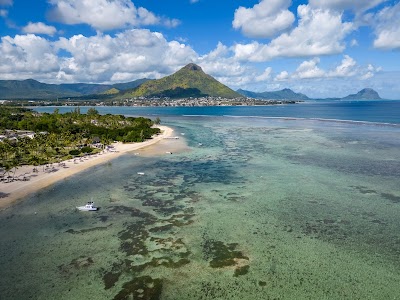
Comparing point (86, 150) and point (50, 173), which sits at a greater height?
point (86, 150)

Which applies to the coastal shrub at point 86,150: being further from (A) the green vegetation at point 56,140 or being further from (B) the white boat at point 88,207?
(B) the white boat at point 88,207

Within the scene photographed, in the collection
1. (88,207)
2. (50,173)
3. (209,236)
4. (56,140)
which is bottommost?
(50,173)

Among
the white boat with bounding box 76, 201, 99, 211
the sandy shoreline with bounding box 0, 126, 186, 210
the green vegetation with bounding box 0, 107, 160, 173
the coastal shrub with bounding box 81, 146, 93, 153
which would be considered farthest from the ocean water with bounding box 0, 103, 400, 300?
the coastal shrub with bounding box 81, 146, 93, 153

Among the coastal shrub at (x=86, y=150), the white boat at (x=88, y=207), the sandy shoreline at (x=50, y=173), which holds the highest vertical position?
the coastal shrub at (x=86, y=150)

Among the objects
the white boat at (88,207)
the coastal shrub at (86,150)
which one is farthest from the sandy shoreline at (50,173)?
the white boat at (88,207)

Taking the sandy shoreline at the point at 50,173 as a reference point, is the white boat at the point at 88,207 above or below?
above

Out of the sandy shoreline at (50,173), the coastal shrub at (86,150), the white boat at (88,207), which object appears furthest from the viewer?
the coastal shrub at (86,150)

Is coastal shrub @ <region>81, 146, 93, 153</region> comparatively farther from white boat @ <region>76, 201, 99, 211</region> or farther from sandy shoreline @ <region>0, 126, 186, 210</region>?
white boat @ <region>76, 201, 99, 211</region>

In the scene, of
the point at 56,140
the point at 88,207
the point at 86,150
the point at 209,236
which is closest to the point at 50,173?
the point at 86,150

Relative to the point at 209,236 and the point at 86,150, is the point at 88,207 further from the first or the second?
the point at 86,150
